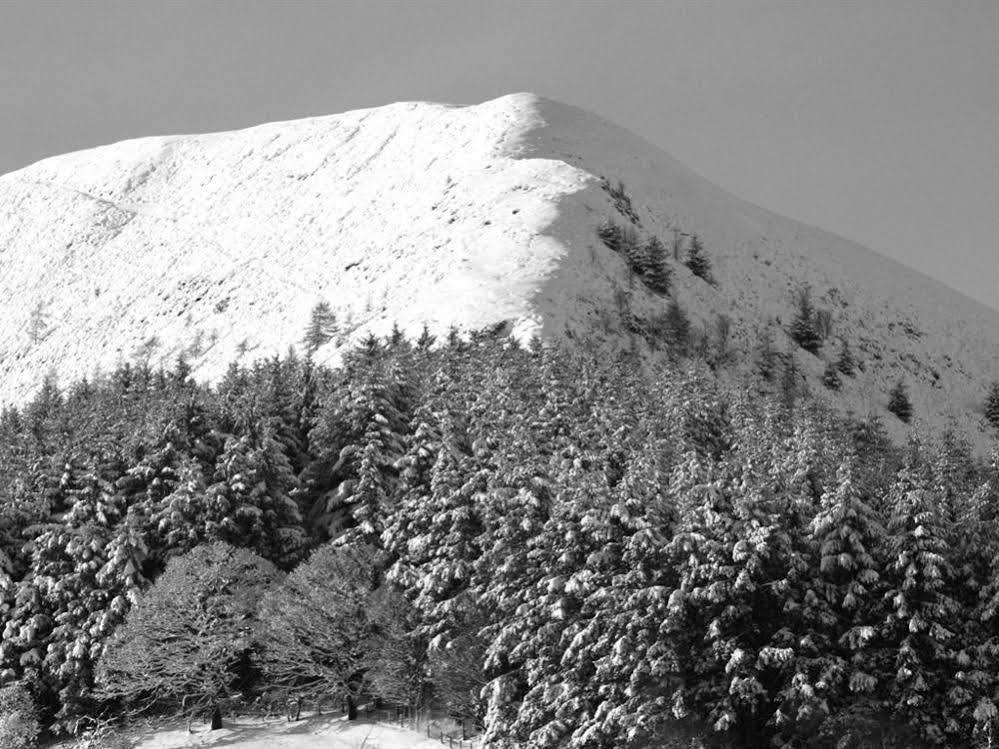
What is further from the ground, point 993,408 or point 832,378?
point 832,378

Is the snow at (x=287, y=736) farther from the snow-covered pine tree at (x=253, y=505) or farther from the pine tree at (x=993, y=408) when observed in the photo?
the pine tree at (x=993, y=408)

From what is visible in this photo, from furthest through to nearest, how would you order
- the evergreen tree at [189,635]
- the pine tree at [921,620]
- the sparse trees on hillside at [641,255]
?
1. the sparse trees on hillside at [641,255]
2. the evergreen tree at [189,635]
3. the pine tree at [921,620]

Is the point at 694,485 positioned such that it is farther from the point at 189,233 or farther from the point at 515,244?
the point at 189,233

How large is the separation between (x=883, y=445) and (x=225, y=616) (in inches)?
1794

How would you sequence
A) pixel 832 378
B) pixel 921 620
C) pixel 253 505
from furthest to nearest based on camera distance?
pixel 832 378
pixel 253 505
pixel 921 620

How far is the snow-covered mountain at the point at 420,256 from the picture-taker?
111625mm

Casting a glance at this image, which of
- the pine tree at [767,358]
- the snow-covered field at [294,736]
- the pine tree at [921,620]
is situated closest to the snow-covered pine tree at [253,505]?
the snow-covered field at [294,736]

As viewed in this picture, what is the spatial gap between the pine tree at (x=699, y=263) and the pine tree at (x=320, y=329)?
3994cm

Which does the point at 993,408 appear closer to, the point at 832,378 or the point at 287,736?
the point at 832,378

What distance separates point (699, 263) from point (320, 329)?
43.3 m

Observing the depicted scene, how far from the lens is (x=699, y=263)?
414 ft

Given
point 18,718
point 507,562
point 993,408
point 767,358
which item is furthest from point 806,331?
point 18,718

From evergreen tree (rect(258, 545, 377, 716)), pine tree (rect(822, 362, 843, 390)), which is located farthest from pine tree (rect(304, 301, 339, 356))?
evergreen tree (rect(258, 545, 377, 716))

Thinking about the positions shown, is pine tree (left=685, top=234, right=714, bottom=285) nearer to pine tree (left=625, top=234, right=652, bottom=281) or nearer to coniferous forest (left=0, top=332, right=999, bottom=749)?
pine tree (left=625, top=234, right=652, bottom=281)
